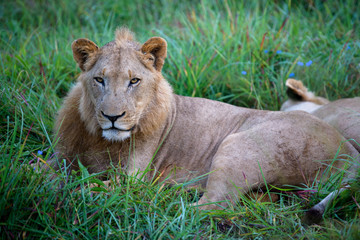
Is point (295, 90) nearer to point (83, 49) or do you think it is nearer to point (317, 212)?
point (317, 212)

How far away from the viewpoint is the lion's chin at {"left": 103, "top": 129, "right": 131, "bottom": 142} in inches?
152

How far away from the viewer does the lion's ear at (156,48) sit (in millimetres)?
4199

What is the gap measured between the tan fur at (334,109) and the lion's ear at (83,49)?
9.09 feet

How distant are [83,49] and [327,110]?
3189 millimetres

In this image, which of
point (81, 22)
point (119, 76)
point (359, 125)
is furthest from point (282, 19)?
point (119, 76)

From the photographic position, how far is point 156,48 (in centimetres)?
430

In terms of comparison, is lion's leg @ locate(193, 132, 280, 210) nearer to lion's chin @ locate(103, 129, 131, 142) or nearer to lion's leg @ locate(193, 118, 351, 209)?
lion's leg @ locate(193, 118, 351, 209)

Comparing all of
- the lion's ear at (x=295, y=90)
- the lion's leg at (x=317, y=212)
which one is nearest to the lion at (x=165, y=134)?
the lion's leg at (x=317, y=212)

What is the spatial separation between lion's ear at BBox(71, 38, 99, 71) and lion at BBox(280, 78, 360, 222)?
2548 mm

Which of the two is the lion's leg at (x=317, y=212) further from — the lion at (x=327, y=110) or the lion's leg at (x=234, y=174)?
the lion's leg at (x=234, y=174)

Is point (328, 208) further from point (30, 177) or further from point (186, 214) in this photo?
point (30, 177)

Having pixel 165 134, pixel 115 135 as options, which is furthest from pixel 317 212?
pixel 115 135

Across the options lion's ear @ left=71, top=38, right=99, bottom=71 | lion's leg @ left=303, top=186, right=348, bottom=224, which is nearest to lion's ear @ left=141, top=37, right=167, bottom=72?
lion's ear @ left=71, top=38, right=99, bottom=71

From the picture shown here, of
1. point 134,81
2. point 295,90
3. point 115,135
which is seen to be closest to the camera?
point 115,135
